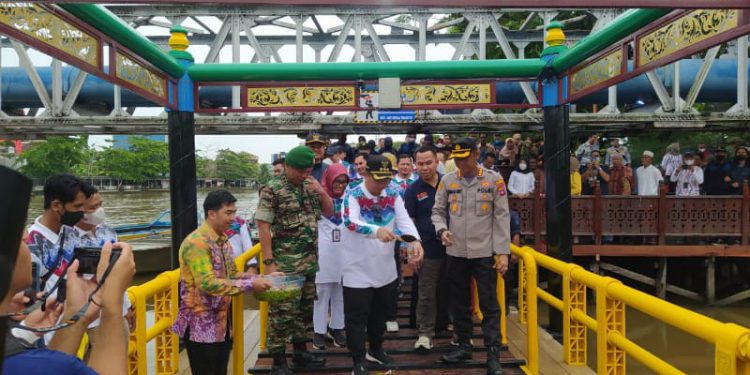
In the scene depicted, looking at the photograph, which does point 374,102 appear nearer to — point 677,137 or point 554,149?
point 554,149

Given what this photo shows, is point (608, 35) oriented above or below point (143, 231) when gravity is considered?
above

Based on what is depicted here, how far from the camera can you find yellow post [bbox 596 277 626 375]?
3.23 meters

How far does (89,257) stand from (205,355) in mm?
1558

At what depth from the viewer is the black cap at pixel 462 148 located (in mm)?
3787

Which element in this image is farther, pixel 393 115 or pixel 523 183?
pixel 523 183

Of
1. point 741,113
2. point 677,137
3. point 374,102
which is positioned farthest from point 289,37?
point 677,137

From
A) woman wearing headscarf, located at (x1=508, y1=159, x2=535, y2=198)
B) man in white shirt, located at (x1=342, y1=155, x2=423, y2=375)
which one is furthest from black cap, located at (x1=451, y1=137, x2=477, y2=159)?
woman wearing headscarf, located at (x1=508, y1=159, x2=535, y2=198)

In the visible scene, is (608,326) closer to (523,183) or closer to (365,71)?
(365,71)

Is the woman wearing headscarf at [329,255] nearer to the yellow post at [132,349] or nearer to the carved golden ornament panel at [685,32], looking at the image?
the yellow post at [132,349]

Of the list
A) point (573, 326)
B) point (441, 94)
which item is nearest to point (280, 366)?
point (573, 326)

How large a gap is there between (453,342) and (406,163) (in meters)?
2.36

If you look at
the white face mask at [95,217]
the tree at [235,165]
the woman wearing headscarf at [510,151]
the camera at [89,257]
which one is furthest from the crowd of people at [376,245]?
the tree at [235,165]

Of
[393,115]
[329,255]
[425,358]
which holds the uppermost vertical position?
[393,115]

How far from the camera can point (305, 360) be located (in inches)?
154
